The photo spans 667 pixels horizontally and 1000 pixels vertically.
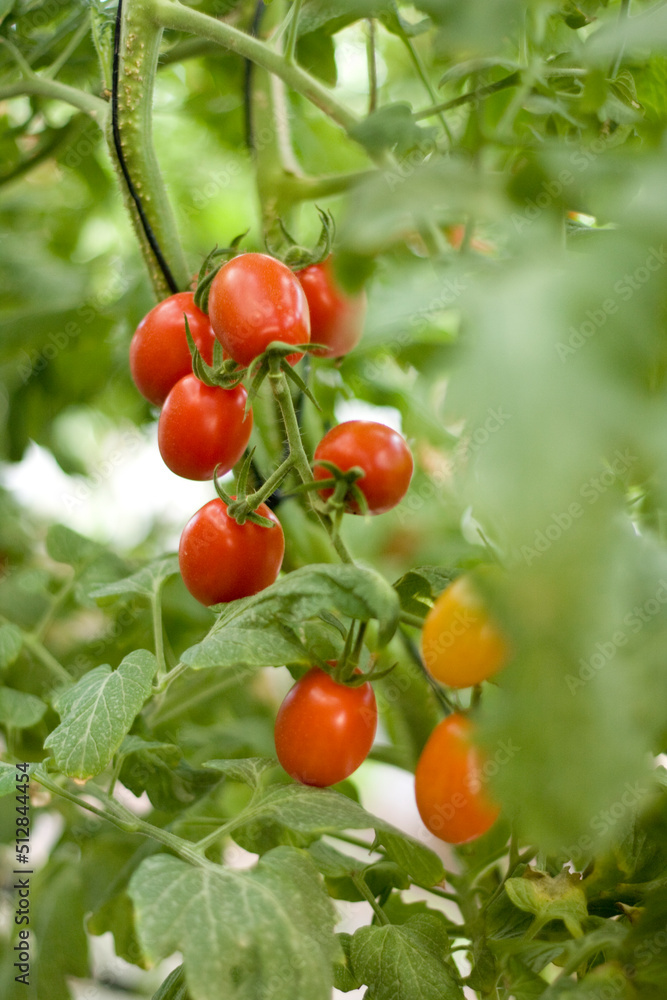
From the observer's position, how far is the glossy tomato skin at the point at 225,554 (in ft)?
1.35

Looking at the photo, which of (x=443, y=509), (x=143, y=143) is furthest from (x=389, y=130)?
(x=443, y=509)

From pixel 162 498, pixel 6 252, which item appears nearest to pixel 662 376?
pixel 6 252

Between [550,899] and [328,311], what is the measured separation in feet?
1.09

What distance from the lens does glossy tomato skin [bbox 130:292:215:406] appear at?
448 mm

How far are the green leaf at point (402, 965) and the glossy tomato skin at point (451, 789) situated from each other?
0.05 m

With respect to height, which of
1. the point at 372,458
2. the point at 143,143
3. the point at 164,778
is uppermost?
the point at 143,143

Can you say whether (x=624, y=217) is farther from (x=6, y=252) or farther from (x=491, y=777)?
(x=6, y=252)

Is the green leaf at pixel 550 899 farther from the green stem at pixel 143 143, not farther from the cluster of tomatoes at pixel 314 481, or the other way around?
the green stem at pixel 143 143

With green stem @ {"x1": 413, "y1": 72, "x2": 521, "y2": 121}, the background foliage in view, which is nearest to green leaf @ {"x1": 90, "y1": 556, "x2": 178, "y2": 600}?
the background foliage

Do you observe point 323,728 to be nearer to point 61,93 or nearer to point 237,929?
point 237,929

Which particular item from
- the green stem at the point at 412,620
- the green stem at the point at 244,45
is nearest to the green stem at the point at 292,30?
the green stem at the point at 244,45

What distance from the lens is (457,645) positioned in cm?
36

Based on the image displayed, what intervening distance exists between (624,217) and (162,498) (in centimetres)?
87

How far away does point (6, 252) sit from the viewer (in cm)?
82
